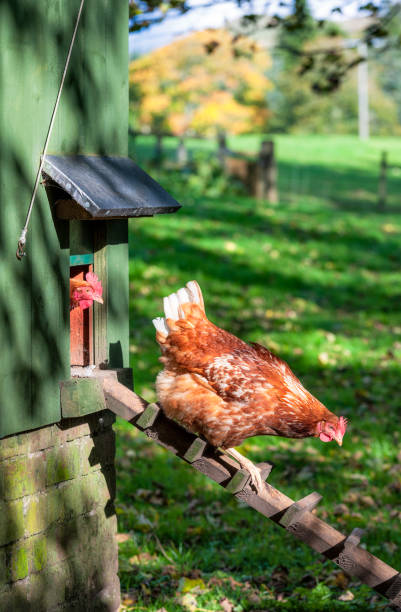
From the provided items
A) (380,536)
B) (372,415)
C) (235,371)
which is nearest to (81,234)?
(235,371)

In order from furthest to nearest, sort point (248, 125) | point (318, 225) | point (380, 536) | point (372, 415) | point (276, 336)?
point (248, 125)
point (318, 225)
point (276, 336)
point (372, 415)
point (380, 536)

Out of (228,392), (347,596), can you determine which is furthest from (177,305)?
(347,596)

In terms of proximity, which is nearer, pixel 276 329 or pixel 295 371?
pixel 295 371

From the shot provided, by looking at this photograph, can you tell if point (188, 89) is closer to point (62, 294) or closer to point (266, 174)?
point (266, 174)

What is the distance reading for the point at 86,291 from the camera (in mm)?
3953

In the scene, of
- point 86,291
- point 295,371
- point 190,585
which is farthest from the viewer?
point 295,371

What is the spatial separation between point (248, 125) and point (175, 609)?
3955cm

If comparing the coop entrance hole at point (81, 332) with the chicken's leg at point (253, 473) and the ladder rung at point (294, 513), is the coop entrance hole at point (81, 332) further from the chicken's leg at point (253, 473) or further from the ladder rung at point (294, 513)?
the ladder rung at point (294, 513)

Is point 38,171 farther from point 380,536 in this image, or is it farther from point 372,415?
point 372,415

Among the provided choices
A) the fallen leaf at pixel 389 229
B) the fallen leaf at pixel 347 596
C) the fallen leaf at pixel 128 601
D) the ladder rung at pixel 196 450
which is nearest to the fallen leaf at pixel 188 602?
the fallen leaf at pixel 128 601

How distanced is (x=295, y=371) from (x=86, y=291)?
519 cm

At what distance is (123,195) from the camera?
3820 millimetres

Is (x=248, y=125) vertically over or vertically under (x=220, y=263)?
over

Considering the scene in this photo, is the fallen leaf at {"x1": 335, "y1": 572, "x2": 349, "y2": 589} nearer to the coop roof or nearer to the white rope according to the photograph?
the coop roof
